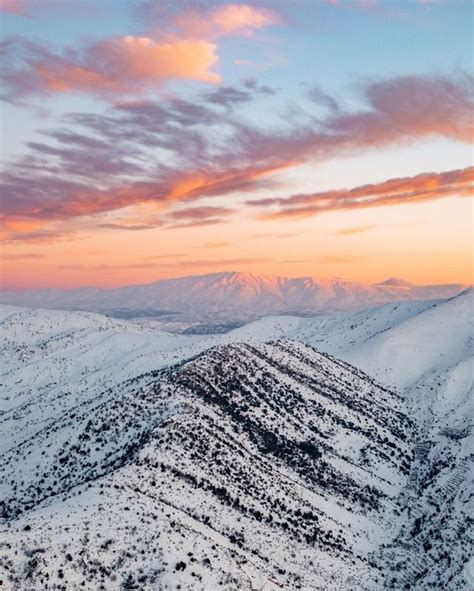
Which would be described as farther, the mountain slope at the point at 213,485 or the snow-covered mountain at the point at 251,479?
the snow-covered mountain at the point at 251,479

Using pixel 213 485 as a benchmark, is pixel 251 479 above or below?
below

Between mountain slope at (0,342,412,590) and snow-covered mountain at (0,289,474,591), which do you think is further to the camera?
snow-covered mountain at (0,289,474,591)

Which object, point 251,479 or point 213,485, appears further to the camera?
point 251,479

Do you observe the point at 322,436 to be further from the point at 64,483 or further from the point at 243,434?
the point at 64,483
